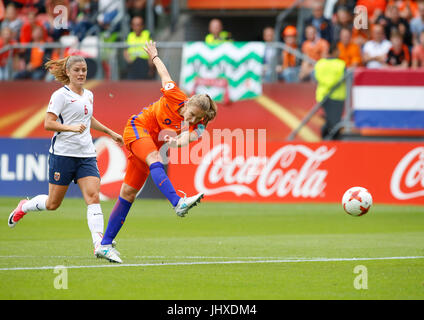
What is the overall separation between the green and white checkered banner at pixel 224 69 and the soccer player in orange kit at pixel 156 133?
35.1 ft

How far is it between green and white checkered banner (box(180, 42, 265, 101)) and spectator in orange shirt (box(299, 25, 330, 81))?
1063mm

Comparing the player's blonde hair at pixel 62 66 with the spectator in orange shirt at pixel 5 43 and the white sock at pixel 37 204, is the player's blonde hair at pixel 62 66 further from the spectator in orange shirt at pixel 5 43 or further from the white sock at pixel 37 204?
the spectator in orange shirt at pixel 5 43

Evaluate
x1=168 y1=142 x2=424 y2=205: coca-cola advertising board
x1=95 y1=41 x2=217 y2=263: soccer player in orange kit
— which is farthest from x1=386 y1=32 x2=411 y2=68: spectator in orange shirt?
x1=95 y1=41 x2=217 y2=263: soccer player in orange kit

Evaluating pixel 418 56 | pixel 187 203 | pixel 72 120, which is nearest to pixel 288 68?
pixel 418 56

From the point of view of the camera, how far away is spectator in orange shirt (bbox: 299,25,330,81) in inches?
802

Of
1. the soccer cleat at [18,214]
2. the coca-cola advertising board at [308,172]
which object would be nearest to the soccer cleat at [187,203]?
the soccer cleat at [18,214]

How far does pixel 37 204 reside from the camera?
9.99 meters

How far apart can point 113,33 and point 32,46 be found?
7.69 ft

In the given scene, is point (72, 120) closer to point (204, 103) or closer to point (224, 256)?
point (204, 103)

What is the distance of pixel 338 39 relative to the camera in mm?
20547

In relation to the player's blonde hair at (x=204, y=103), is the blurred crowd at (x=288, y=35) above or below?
above

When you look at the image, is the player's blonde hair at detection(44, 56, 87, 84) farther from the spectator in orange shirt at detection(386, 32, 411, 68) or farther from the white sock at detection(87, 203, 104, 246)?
the spectator in orange shirt at detection(386, 32, 411, 68)

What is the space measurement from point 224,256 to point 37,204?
7.61 feet

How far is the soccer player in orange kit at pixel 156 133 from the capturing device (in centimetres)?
912
